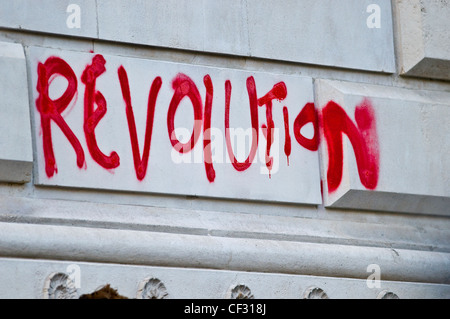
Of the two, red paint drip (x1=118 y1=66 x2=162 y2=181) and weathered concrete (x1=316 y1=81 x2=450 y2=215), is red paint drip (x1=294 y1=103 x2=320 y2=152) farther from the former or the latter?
red paint drip (x1=118 y1=66 x2=162 y2=181)

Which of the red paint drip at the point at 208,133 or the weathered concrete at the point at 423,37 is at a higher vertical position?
the weathered concrete at the point at 423,37

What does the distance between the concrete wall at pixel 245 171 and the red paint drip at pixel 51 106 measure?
0.08ft

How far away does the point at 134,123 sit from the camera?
29.7 ft

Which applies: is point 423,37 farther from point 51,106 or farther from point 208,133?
point 51,106

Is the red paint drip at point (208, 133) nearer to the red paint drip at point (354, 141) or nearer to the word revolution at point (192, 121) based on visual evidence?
the word revolution at point (192, 121)

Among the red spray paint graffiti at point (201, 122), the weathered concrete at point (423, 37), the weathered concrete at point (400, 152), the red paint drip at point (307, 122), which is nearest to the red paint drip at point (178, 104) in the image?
the red spray paint graffiti at point (201, 122)

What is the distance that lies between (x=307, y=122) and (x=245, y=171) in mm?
689

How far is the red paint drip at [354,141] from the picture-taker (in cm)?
967

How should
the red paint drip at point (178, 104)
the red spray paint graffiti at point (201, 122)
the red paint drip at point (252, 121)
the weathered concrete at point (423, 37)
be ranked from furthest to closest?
the weathered concrete at point (423, 37)
the red paint drip at point (252, 121)
the red paint drip at point (178, 104)
the red spray paint graffiti at point (201, 122)

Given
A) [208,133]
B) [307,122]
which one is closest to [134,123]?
[208,133]

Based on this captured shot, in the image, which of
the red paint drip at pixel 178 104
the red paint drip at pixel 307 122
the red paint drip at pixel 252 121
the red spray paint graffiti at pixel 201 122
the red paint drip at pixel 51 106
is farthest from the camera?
the red paint drip at pixel 307 122

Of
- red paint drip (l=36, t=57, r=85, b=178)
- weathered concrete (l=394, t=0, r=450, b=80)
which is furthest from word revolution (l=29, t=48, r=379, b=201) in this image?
weathered concrete (l=394, t=0, r=450, b=80)
